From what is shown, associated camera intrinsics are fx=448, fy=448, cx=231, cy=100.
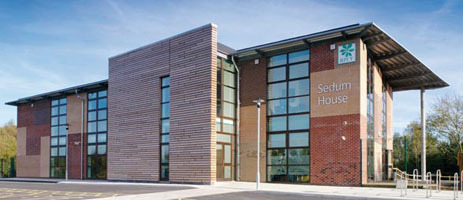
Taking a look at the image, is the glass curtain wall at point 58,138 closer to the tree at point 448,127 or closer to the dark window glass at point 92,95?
the dark window glass at point 92,95

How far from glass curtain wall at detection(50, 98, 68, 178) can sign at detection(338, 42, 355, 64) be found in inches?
919

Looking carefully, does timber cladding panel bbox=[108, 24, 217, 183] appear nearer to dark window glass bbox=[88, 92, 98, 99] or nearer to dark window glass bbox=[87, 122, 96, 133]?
dark window glass bbox=[88, 92, 98, 99]

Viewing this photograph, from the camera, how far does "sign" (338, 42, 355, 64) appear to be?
2214 cm

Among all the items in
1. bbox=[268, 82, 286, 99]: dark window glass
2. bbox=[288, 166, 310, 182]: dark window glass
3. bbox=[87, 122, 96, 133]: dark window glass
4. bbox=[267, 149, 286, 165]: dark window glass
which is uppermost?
bbox=[268, 82, 286, 99]: dark window glass

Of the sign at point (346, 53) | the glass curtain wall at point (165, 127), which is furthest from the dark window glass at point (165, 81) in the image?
the sign at point (346, 53)

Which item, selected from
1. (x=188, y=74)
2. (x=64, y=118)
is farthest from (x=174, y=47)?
(x=64, y=118)

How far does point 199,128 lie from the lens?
2458cm

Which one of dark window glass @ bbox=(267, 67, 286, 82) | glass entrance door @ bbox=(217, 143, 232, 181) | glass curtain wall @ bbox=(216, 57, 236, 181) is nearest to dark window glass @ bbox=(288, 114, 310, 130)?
dark window glass @ bbox=(267, 67, 286, 82)

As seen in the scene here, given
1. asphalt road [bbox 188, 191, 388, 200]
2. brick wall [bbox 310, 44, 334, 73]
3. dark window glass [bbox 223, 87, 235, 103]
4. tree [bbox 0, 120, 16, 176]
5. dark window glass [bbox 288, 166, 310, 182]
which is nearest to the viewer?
asphalt road [bbox 188, 191, 388, 200]

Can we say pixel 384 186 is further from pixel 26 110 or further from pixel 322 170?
pixel 26 110

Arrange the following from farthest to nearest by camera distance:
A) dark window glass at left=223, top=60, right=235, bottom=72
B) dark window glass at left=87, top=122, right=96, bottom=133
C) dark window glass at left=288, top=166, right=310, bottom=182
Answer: dark window glass at left=87, top=122, right=96, bottom=133
dark window glass at left=223, top=60, right=235, bottom=72
dark window glass at left=288, top=166, right=310, bottom=182

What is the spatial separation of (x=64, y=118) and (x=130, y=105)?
409 inches

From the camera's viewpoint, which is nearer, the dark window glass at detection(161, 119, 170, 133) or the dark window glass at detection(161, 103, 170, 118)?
the dark window glass at detection(161, 119, 170, 133)

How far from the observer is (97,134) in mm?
33250
